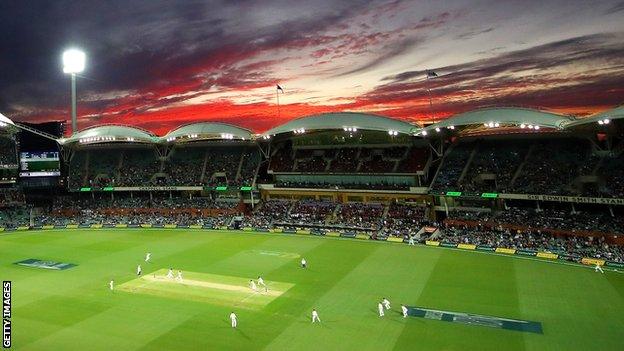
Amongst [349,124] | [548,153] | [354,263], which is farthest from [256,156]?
[548,153]

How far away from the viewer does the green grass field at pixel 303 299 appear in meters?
23.0

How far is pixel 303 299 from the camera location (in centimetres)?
2955

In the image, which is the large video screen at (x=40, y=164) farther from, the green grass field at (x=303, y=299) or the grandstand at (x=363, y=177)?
the green grass field at (x=303, y=299)

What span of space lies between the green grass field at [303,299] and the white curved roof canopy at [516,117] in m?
13.6

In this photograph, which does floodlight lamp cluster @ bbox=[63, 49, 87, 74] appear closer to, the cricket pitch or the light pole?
the light pole

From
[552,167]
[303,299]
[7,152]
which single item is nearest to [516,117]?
[552,167]

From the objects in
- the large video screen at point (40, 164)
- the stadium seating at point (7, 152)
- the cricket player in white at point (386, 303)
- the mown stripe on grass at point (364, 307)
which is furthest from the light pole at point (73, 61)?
the cricket player in white at point (386, 303)

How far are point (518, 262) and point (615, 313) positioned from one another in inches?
496

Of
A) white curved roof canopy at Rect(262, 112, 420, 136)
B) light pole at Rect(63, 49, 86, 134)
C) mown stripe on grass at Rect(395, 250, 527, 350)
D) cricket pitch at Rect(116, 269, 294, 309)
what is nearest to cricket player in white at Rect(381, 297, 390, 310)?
mown stripe on grass at Rect(395, 250, 527, 350)

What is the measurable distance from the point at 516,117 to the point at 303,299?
2921cm

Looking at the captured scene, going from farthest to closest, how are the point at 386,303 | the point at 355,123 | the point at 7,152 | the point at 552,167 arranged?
the point at 7,152, the point at 355,123, the point at 552,167, the point at 386,303

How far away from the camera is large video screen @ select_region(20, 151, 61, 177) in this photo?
68.1 meters

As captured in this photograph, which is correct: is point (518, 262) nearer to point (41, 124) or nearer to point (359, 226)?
point (359, 226)

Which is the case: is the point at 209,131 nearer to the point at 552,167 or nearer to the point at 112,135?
the point at 112,135
